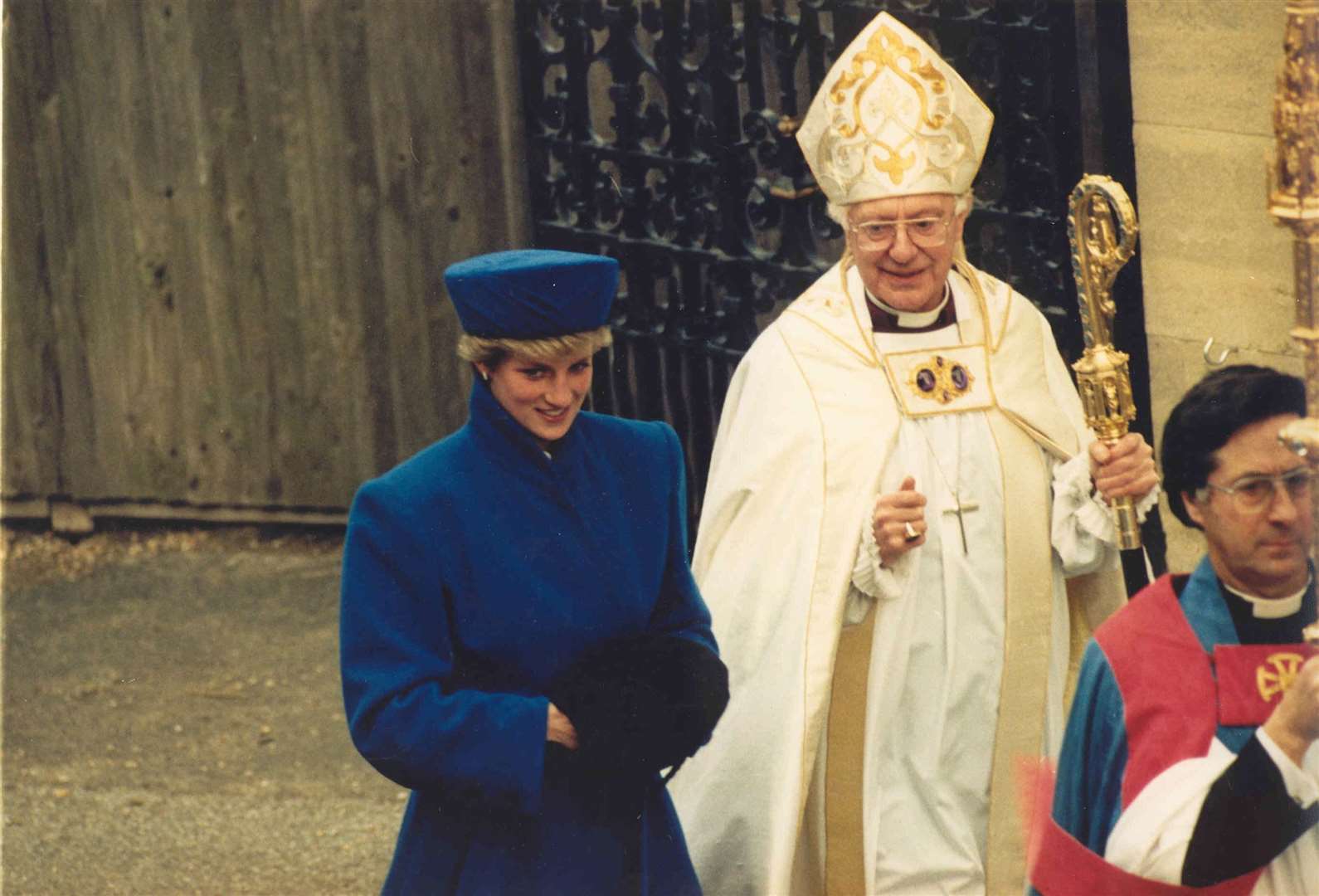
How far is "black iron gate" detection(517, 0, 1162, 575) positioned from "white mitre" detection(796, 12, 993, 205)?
3.47 feet

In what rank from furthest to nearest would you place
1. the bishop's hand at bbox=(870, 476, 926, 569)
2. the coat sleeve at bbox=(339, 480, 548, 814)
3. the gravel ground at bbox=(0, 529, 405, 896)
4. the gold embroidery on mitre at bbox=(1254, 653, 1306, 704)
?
the gravel ground at bbox=(0, 529, 405, 896) < the bishop's hand at bbox=(870, 476, 926, 569) < the coat sleeve at bbox=(339, 480, 548, 814) < the gold embroidery on mitre at bbox=(1254, 653, 1306, 704)

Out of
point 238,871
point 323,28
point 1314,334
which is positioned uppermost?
point 323,28

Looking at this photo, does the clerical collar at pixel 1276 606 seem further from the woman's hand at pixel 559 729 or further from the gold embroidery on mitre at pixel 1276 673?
the woman's hand at pixel 559 729

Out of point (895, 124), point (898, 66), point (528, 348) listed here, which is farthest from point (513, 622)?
point (898, 66)

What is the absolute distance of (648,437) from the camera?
4508 millimetres

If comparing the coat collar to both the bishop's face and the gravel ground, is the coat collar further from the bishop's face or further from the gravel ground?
the gravel ground

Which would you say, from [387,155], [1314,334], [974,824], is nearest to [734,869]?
[974,824]

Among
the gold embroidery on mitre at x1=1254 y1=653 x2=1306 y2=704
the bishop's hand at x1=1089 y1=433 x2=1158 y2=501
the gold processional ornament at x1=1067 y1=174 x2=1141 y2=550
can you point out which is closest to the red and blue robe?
the gold embroidery on mitre at x1=1254 y1=653 x2=1306 y2=704

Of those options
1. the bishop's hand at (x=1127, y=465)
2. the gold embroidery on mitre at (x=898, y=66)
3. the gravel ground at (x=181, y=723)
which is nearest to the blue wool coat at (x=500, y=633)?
the bishop's hand at (x=1127, y=465)

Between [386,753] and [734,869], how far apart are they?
1245 mm

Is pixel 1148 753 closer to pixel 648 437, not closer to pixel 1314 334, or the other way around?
pixel 1314 334

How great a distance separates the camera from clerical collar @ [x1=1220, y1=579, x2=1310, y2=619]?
11.6 feet

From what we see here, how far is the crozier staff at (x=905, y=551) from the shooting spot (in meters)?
5.00

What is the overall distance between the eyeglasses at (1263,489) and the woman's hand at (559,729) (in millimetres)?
1255
